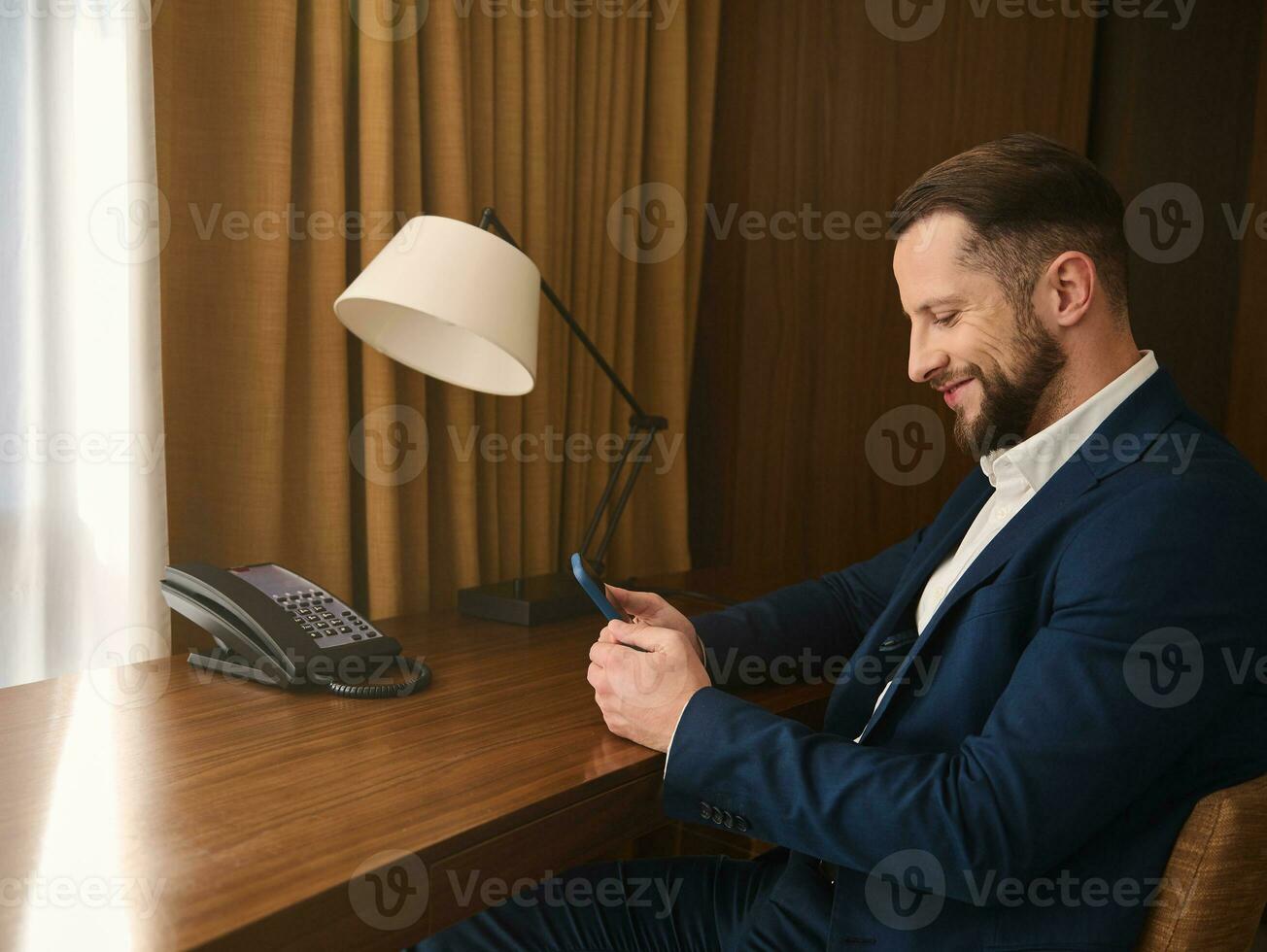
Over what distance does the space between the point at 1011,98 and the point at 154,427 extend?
185 centimetres

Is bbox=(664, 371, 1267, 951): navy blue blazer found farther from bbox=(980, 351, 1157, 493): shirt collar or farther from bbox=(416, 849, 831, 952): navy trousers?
bbox=(416, 849, 831, 952): navy trousers

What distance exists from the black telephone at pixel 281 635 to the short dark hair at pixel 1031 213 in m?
0.84

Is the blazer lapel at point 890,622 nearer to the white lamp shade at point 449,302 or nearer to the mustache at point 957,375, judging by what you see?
the mustache at point 957,375

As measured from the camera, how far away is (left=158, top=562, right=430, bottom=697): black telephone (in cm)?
134

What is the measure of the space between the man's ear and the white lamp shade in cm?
72

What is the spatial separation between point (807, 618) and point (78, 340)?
3.66ft

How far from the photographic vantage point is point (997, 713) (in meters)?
0.99

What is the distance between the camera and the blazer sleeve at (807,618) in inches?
59.1

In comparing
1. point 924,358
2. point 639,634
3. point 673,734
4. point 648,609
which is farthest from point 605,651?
point 924,358

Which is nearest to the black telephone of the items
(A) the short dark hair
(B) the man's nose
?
(B) the man's nose

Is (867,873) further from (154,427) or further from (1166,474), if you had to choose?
(154,427)

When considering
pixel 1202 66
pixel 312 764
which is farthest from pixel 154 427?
pixel 1202 66

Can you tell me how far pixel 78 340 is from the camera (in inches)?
61.6

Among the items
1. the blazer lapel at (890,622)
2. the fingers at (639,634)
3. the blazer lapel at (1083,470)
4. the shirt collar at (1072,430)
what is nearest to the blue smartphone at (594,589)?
the fingers at (639,634)
